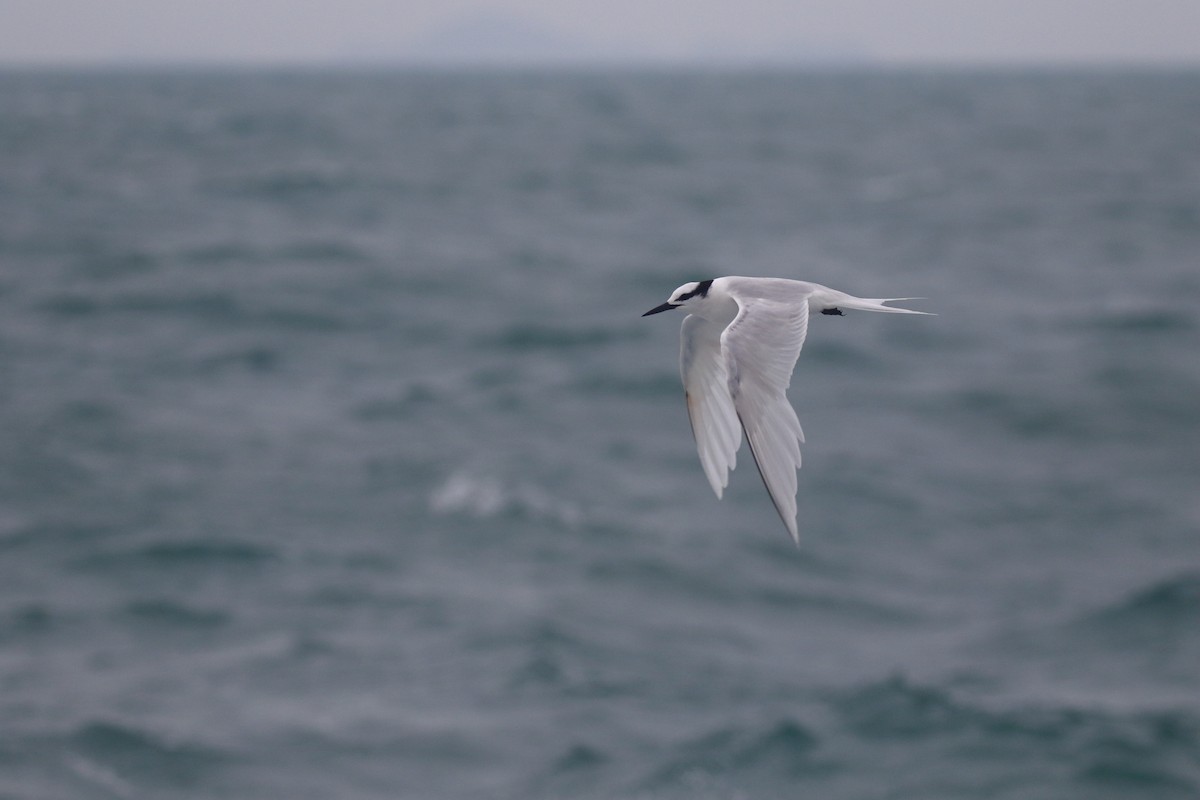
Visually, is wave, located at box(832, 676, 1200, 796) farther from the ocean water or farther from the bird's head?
the bird's head

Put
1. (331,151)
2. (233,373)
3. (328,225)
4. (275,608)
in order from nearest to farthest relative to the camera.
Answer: (275,608)
(233,373)
(328,225)
(331,151)

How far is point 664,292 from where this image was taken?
3503 centimetres

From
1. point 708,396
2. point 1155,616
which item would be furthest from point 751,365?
point 1155,616

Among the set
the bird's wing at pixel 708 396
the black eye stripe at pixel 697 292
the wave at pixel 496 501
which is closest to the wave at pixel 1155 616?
the wave at pixel 496 501

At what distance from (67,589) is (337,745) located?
5644mm

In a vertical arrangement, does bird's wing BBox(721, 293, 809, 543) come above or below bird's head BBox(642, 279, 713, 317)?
below

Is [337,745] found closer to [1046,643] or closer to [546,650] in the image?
[546,650]

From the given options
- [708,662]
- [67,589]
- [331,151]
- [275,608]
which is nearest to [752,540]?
[708,662]

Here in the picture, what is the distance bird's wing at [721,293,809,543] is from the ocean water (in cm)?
943

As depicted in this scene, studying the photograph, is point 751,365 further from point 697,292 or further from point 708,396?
point 708,396

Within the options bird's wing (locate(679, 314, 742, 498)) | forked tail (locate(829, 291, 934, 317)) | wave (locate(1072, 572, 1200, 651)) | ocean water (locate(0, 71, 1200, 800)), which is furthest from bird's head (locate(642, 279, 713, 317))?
wave (locate(1072, 572, 1200, 651))

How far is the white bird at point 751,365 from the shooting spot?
15.5 ft

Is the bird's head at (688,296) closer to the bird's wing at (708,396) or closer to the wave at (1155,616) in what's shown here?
the bird's wing at (708,396)

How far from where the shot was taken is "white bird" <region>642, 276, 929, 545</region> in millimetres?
4719
